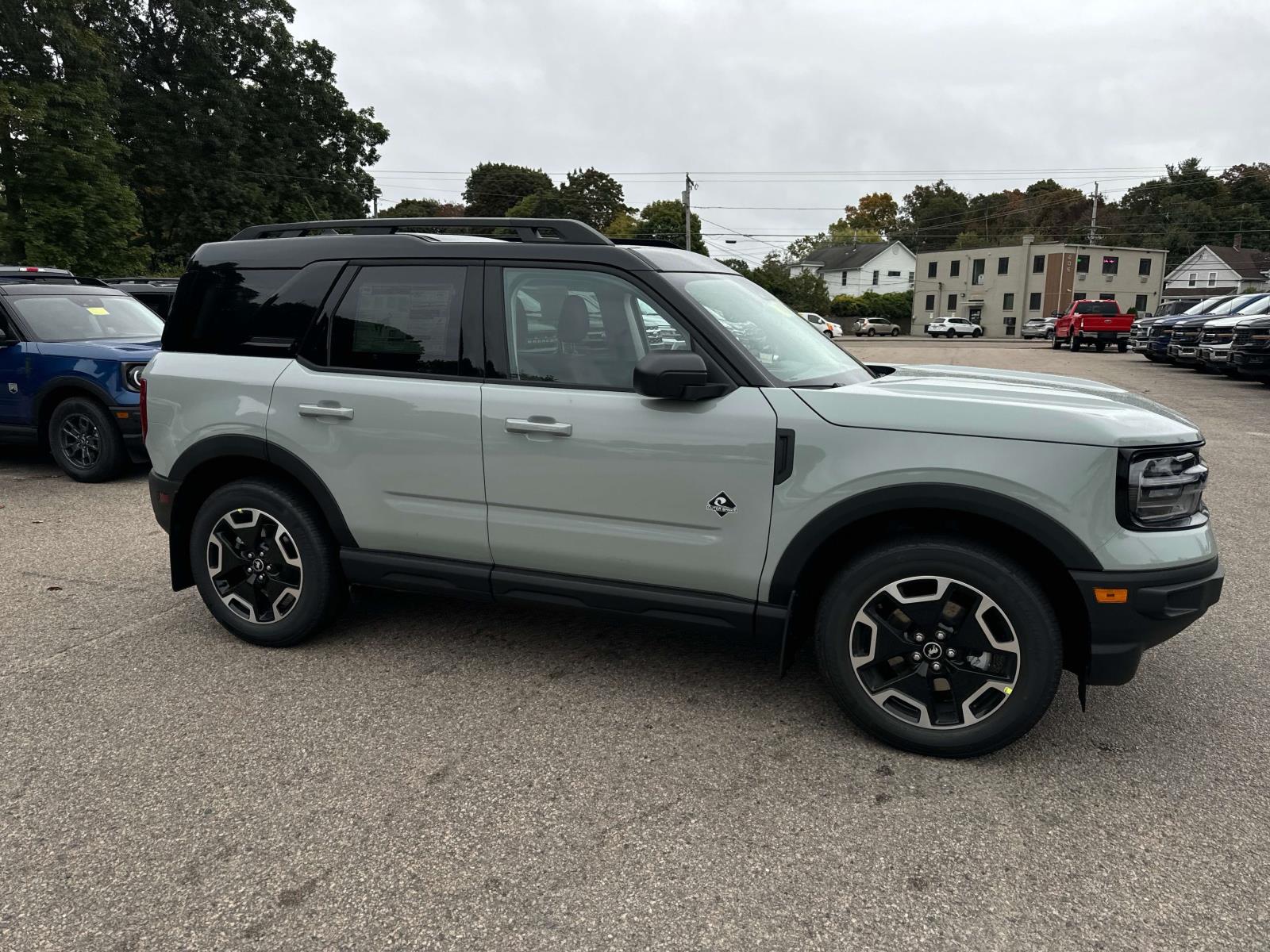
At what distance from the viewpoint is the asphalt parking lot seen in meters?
2.25

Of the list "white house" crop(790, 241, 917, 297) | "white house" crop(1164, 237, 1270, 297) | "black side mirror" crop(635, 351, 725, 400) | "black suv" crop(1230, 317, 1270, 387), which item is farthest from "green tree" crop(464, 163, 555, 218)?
"black side mirror" crop(635, 351, 725, 400)

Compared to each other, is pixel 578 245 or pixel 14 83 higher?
pixel 14 83

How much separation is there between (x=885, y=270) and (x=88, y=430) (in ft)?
274

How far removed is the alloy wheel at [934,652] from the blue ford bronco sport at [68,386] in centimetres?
694

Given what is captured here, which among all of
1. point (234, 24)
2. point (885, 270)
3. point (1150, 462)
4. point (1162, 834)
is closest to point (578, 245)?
point (1150, 462)

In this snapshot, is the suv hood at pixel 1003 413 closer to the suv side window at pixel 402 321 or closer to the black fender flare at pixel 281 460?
the suv side window at pixel 402 321

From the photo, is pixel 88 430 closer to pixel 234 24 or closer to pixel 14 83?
pixel 14 83

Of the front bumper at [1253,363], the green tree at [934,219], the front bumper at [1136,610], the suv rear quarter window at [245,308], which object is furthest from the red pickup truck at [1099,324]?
the green tree at [934,219]

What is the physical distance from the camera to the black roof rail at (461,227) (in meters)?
3.46

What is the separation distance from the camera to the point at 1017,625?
2.83m

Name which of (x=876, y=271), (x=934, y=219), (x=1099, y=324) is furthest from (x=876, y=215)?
(x=1099, y=324)

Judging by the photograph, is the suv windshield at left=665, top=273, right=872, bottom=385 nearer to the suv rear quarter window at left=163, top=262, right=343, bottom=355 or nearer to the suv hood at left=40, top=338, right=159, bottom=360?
the suv rear quarter window at left=163, top=262, right=343, bottom=355

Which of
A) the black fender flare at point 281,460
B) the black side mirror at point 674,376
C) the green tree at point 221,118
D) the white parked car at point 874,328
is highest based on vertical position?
the green tree at point 221,118

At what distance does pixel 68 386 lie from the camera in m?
7.66
